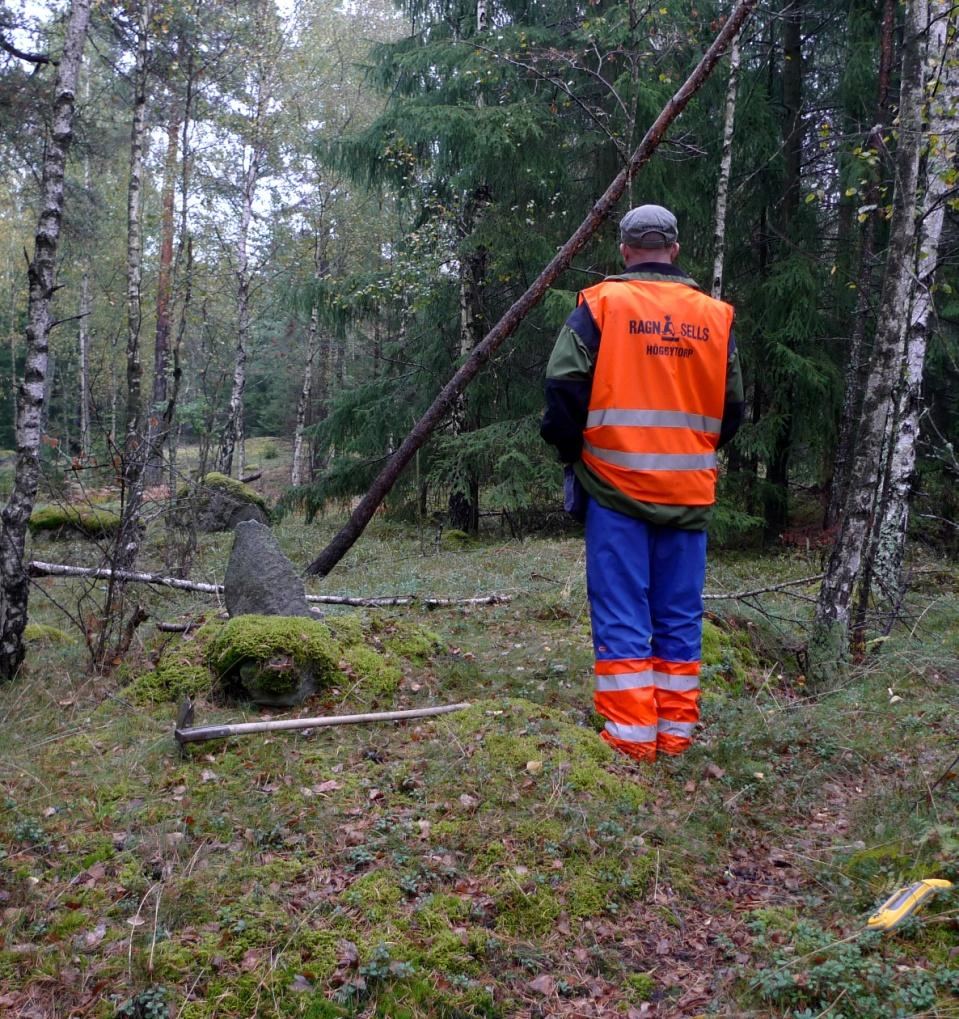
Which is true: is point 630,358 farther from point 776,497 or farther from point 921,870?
point 776,497

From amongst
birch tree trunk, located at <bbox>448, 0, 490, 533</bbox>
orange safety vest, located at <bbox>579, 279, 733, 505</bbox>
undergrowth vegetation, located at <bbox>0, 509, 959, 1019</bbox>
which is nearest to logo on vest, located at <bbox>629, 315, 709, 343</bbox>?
orange safety vest, located at <bbox>579, 279, 733, 505</bbox>

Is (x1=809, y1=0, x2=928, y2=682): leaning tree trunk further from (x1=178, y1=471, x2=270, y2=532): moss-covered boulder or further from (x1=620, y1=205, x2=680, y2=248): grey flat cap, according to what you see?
(x1=178, y1=471, x2=270, y2=532): moss-covered boulder

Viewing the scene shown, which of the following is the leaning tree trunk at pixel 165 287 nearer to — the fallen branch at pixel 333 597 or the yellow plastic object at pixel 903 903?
the fallen branch at pixel 333 597

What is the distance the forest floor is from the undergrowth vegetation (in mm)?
11

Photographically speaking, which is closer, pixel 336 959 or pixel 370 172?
pixel 336 959

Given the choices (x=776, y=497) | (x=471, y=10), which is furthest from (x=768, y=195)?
(x=471, y=10)

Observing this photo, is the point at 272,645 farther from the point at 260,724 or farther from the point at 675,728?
the point at 675,728

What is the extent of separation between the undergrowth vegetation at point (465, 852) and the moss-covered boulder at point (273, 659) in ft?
0.19

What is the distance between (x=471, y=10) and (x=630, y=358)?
13.8 m

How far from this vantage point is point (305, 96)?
26719mm

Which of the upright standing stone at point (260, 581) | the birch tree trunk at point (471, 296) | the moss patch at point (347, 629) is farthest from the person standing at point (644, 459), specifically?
the birch tree trunk at point (471, 296)

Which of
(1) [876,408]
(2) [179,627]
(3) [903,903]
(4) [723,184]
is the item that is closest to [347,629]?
(2) [179,627]

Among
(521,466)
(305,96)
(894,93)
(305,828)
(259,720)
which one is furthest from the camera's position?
(305,96)

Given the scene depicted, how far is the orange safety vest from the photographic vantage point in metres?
4.20
